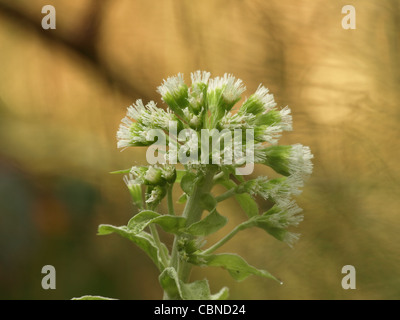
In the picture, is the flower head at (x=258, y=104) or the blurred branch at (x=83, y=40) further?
the blurred branch at (x=83, y=40)

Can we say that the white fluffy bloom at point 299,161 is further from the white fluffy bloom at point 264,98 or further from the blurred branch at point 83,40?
the blurred branch at point 83,40

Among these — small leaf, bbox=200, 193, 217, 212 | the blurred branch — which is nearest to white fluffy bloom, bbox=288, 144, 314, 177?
small leaf, bbox=200, 193, 217, 212

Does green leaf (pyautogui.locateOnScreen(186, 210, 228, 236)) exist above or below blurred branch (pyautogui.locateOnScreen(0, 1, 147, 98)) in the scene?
below

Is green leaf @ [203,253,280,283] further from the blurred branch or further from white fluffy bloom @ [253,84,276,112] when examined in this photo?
the blurred branch

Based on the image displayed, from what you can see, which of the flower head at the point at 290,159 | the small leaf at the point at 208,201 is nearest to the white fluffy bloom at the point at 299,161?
the flower head at the point at 290,159

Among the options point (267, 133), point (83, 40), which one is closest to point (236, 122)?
point (267, 133)

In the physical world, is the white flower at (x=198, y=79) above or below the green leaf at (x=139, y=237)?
above

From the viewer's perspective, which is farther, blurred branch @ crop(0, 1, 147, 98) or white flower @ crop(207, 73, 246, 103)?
blurred branch @ crop(0, 1, 147, 98)
